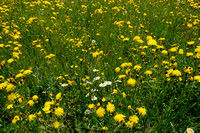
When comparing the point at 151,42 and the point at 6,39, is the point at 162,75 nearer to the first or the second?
the point at 151,42

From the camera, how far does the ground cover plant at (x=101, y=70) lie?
4.70 feet

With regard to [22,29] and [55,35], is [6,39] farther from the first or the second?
[55,35]

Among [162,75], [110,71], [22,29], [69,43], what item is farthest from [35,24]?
[162,75]

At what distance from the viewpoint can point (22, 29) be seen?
3445 mm

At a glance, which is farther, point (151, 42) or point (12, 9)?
point (12, 9)

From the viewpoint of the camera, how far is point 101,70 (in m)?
2.14

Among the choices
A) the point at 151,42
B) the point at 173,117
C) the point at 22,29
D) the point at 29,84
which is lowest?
the point at 29,84

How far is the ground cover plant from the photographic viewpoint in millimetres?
1433

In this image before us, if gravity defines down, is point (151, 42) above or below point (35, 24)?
above

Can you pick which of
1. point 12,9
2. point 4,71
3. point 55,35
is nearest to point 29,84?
point 4,71

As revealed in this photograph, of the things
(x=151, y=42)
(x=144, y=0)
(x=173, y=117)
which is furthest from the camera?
(x=144, y=0)

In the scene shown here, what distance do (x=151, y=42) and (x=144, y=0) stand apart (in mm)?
4004

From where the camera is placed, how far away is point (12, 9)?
4.56 m

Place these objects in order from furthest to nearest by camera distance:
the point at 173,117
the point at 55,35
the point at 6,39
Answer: the point at 55,35 → the point at 6,39 → the point at 173,117
